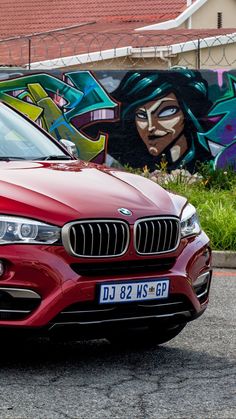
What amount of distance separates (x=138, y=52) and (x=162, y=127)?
38.1ft

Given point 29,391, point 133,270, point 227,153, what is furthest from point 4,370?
point 227,153

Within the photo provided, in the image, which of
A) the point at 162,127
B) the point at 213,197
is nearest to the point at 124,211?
the point at 213,197

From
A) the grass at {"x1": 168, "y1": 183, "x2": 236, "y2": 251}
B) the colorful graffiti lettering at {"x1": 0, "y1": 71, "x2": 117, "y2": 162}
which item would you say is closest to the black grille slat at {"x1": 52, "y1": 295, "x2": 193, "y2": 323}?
the grass at {"x1": 168, "y1": 183, "x2": 236, "y2": 251}

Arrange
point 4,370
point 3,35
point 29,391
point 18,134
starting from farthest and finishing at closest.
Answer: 1. point 3,35
2. point 18,134
3. point 4,370
4. point 29,391

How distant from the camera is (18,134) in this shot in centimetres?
834

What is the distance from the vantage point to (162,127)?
18734mm

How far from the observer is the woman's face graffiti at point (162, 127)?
61.4 feet

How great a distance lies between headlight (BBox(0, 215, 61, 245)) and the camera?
6.64 metres

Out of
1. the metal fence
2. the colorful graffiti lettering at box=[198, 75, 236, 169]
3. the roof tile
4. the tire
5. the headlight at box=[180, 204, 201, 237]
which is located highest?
the headlight at box=[180, 204, 201, 237]

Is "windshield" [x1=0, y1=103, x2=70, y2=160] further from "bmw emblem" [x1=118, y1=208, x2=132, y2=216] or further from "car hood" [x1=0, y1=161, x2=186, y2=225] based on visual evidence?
"bmw emblem" [x1=118, y1=208, x2=132, y2=216]

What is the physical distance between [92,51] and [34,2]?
1412cm

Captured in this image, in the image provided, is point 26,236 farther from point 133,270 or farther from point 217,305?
point 217,305

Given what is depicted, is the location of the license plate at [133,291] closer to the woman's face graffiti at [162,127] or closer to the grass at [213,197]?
the grass at [213,197]

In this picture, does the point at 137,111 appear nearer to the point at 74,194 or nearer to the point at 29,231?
the point at 74,194
